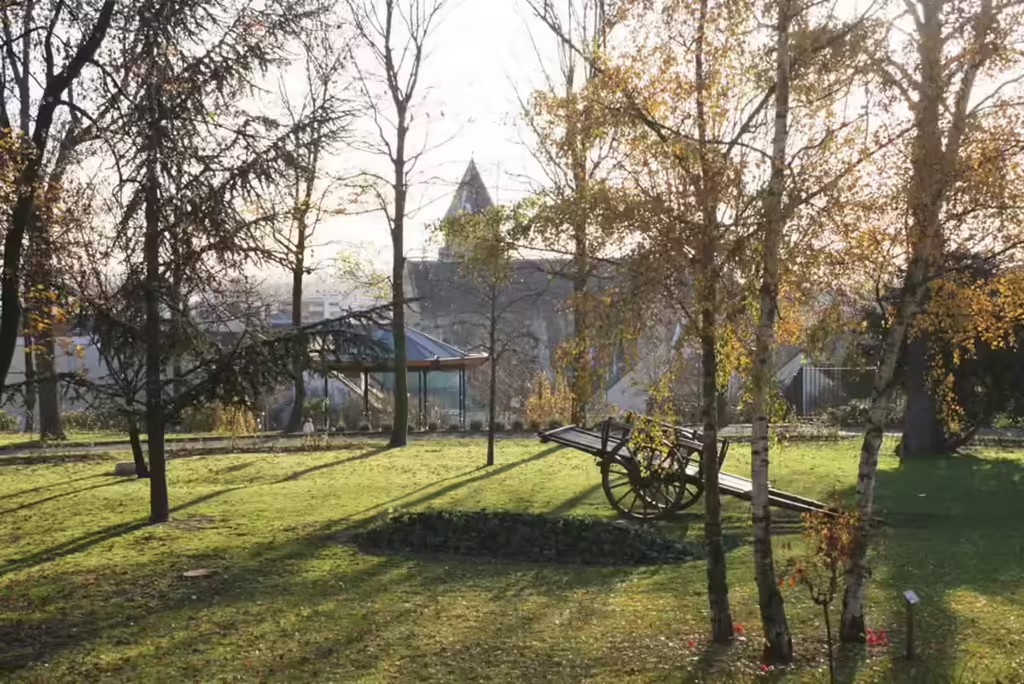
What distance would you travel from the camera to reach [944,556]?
945 centimetres

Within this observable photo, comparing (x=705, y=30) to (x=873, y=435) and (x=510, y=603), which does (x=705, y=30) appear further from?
(x=510, y=603)

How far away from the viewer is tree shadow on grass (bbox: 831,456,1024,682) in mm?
6320

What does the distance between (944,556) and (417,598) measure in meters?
4.97

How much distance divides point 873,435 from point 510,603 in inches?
122

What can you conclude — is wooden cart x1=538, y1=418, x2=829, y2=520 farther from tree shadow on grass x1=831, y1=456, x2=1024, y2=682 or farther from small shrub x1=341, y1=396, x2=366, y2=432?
small shrub x1=341, y1=396, x2=366, y2=432

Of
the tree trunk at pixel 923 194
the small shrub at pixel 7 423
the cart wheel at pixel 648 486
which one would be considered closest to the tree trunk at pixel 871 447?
the tree trunk at pixel 923 194

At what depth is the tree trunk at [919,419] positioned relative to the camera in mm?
18531

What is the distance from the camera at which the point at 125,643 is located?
22.1 ft

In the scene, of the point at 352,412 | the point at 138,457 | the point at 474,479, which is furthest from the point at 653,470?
the point at 352,412

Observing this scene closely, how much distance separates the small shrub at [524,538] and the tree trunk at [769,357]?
3441 millimetres

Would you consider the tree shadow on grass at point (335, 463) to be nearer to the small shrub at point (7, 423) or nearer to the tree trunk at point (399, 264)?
the tree trunk at point (399, 264)

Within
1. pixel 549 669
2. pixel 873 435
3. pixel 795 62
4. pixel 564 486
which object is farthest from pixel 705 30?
pixel 564 486

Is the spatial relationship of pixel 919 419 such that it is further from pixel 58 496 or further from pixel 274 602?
pixel 58 496

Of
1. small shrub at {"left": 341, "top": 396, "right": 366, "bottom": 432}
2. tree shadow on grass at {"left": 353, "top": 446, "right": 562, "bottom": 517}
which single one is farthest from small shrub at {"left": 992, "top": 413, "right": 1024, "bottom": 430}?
small shrub at {"left": 341, "top": 396, "right": 366, "bottom": 432}
